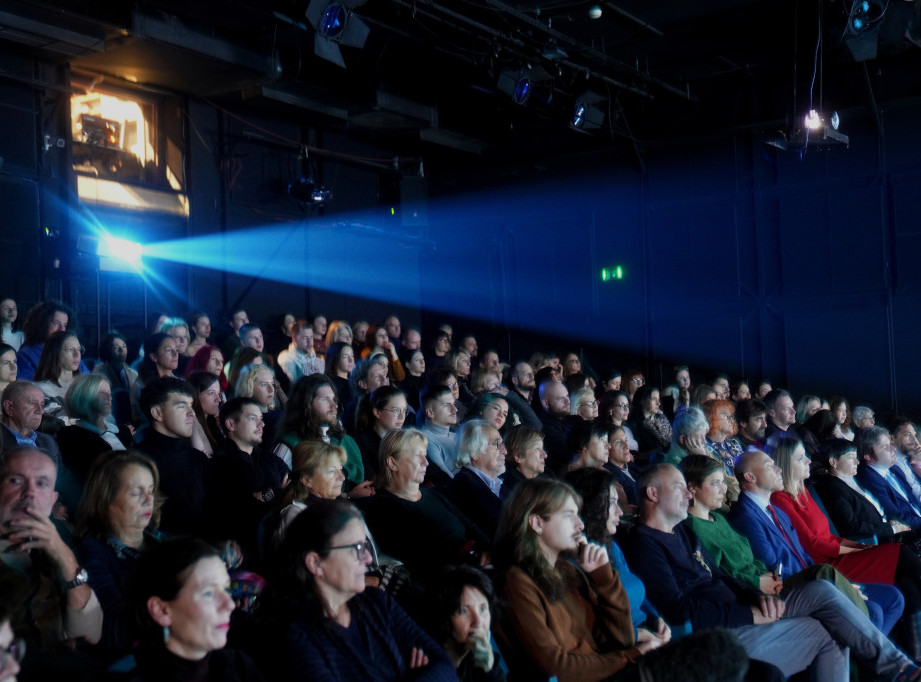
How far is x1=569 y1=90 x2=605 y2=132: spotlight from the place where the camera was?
9758 mm

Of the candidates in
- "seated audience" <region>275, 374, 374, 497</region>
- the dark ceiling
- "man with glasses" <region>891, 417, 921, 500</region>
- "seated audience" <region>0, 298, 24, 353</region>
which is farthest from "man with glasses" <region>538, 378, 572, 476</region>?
"seated audience" <region>0, 298, 24, 353</region>

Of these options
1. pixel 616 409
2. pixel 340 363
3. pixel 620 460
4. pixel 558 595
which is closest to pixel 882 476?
pixel 616 409

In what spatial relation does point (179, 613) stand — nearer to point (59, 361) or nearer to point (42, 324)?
point (59, 361)

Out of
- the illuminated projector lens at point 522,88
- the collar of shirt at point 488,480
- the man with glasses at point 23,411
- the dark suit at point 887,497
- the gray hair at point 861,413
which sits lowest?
the dark suit at point 887,497

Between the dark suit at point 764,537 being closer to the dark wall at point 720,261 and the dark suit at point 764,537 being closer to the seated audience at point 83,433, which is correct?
the seated audience at point 83,433

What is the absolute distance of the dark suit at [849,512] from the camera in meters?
5.47

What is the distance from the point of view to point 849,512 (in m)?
5.47

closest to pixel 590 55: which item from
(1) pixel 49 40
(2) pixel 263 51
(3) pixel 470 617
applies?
(2) pixel 263 51

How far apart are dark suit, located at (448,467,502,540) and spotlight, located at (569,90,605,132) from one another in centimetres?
618

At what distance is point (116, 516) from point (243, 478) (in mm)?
1104

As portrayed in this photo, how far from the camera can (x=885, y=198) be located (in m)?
9.98

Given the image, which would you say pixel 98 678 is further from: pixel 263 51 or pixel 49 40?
pixel 263 51

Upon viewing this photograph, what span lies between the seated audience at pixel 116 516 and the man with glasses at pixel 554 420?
11.2 ft

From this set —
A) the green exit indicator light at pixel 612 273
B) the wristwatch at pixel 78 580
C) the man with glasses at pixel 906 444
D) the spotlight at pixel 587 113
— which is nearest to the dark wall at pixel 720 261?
the green exit indicator light at pixel 612 273
